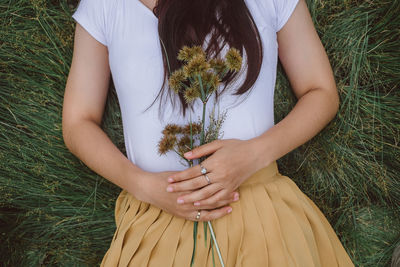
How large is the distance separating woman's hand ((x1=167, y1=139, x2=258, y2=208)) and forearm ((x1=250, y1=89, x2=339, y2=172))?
77 mm

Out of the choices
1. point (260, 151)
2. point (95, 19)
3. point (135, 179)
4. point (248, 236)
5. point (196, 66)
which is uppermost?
point (95, 19)

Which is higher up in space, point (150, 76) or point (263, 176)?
point (150, 76)

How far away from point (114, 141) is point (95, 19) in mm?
576

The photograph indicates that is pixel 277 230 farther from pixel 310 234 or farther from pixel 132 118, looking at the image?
pixel 132 118

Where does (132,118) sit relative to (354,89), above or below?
above

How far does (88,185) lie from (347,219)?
45.7 inches

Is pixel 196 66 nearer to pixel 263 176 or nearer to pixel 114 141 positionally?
pixel 263 176

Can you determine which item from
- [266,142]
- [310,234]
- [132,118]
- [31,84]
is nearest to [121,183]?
[132,118]

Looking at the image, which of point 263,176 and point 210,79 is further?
point 263,176

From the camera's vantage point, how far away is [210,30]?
120 cm

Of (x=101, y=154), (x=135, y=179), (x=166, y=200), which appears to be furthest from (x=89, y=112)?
(x=166, y=200)

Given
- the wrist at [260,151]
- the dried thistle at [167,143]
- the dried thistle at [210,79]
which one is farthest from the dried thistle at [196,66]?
the wrist at [260,151]

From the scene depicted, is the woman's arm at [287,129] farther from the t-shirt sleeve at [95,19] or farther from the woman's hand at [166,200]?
the t-shirt sleeve at [95,19]

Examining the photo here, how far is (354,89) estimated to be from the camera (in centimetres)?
158
